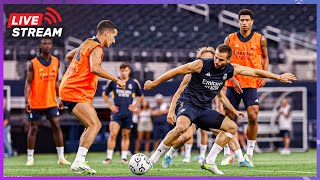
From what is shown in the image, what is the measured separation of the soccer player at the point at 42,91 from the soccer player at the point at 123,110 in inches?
47.1

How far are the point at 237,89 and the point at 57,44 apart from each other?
14.0m

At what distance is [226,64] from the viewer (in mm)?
11695

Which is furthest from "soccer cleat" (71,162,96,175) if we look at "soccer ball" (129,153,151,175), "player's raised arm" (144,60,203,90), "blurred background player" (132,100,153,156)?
"blurred background player" (132,100,153,156)

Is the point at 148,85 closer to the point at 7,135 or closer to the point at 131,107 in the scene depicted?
the point at 131,107

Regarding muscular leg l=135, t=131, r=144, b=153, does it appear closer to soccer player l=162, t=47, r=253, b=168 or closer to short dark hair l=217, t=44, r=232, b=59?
soccer player l=162, t=47, r=253, b=168

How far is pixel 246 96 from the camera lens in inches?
528

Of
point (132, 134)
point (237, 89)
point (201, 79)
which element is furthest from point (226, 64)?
point (132, 134)

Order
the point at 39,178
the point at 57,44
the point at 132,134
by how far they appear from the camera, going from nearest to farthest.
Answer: the point at 39,178
the point at 132,134
the point at 57,44

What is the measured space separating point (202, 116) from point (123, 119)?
15.1 ft

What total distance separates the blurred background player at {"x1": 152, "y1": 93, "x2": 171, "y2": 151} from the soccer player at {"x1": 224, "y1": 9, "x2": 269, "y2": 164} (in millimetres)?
8768

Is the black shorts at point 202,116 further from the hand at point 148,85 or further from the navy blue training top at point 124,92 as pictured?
the navy blue training top at point 124,92

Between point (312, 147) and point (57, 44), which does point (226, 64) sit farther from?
point (57, 44)

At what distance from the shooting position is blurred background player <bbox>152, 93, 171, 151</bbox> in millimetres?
22344

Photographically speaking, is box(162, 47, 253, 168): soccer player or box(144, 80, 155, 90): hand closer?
box(144, 80, 155, 90): hand
